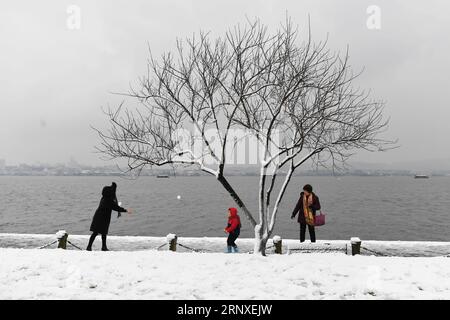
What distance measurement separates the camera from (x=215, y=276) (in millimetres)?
5555

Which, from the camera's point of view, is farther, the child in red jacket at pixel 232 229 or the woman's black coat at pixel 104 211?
the child in red jacket at pixel 232 229

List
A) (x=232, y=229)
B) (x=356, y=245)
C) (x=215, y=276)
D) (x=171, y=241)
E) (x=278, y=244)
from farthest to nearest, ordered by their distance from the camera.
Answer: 1. (x=171, y=241)
2. (x=278, y=244)
3. (x=356, y=245)
4. (x=232, y=229)
5. (x=215, y=276)

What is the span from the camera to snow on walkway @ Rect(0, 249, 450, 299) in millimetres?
4879

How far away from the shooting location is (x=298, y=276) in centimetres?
563

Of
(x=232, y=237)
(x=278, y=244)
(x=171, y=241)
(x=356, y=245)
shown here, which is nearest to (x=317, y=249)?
(x=278, y=244)

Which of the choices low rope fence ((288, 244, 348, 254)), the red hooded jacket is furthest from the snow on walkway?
the red hooded jacket

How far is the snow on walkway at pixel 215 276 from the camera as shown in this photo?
4.88 metres

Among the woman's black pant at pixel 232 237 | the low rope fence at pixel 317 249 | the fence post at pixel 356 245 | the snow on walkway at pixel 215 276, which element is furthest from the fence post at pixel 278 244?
the snow on walkway at pixel 215 276

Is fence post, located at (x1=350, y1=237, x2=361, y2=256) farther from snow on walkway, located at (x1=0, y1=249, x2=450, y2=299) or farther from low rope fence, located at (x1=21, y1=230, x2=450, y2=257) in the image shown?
snow on walkway, located at (x1=0, y1=249, x2=450, y2=299)

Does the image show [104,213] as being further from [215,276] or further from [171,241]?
[215,276]

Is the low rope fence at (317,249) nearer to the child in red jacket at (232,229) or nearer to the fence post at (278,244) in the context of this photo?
the fence post at (278,244)
